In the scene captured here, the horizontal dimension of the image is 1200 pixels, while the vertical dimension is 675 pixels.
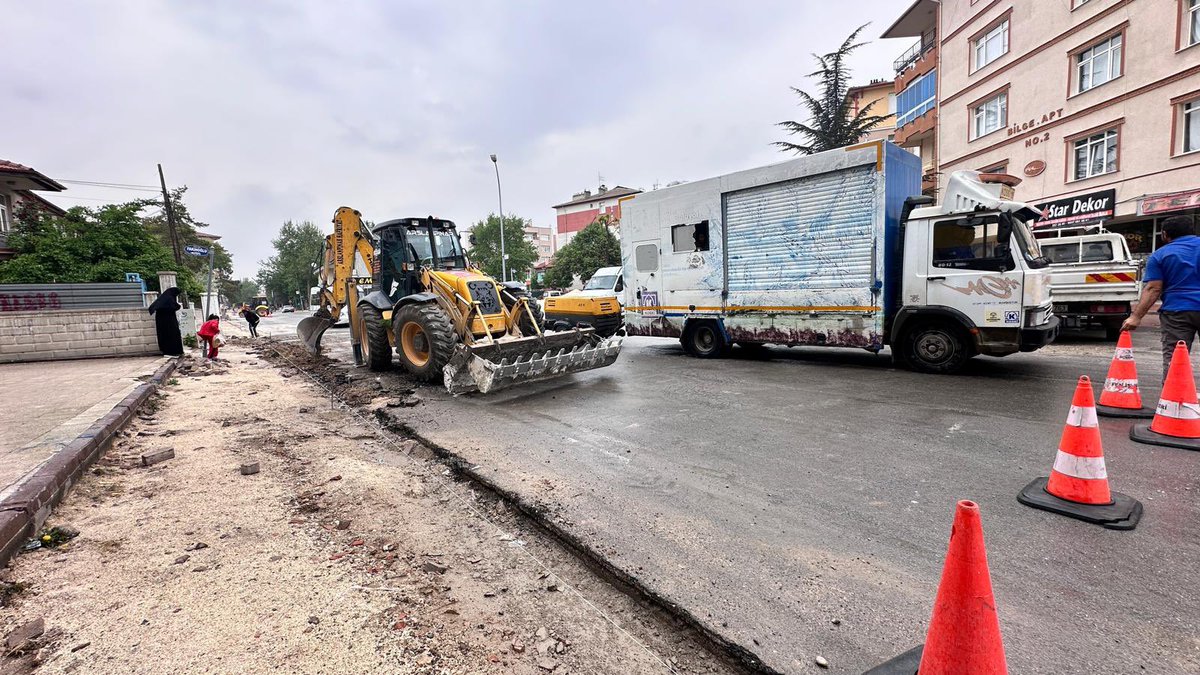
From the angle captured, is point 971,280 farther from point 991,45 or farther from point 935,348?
point 991,45

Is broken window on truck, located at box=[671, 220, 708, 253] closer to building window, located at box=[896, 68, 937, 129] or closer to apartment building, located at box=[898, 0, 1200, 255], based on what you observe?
apartment building, located at box=[898, 0, 1200, 255]

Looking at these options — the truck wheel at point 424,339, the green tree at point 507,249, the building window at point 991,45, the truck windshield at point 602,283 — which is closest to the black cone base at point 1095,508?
the truck wheel at point 424,339

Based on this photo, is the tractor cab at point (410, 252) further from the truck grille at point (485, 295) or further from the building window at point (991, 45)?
the building window at point (991, 45)

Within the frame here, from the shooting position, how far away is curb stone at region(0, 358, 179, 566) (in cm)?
293

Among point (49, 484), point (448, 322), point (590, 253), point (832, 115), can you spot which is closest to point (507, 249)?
point (590, 253)

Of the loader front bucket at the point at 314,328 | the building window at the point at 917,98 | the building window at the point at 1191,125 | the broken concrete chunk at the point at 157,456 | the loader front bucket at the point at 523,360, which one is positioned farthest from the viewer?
the building window at the point at 917,98

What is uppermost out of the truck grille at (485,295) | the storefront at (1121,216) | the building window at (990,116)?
the building window at (990,116)

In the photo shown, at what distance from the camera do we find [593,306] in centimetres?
1316

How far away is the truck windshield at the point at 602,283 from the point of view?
46.2ft

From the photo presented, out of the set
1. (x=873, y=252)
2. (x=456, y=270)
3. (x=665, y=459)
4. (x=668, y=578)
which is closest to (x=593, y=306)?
(x=456, y=270)

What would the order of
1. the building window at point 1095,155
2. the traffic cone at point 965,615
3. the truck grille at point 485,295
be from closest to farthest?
the traffic cone at point 965,615 → the truck grille at point 485,295 → the building window at point 1095,155

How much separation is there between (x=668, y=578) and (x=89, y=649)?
2483mm

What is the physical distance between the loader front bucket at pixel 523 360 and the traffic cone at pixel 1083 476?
5.21 m

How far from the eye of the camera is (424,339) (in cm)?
795
